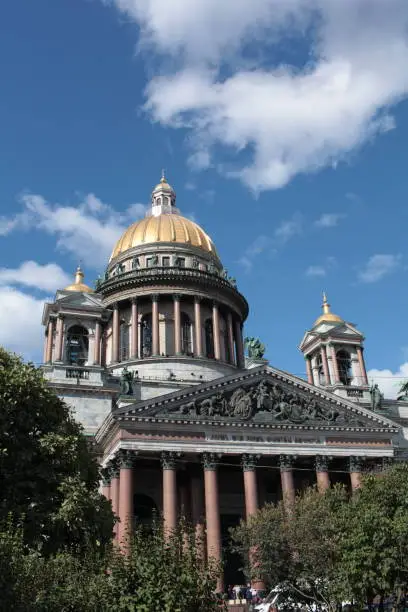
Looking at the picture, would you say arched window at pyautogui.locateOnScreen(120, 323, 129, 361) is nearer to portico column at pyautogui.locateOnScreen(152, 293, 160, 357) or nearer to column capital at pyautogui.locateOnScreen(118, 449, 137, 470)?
Result: portico column at pyautogui.locateOnScreen(152, 293, 160, 357)

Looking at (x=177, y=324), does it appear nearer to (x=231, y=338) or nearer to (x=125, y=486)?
(x=231, y=338)

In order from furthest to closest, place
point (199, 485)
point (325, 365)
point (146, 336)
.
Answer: point (146, 336), point (325, 365), point (199, 485)

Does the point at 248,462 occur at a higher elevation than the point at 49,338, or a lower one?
lower

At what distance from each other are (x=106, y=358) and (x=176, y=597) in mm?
46499

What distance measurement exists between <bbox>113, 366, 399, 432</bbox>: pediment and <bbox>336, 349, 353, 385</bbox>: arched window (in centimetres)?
1194

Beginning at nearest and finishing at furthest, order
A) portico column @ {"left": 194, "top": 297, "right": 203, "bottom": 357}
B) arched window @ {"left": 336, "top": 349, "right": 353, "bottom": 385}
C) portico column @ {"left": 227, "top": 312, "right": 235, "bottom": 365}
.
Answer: arched window @ {"left": 336, "top": 349, "right": 353, "bottom": 385}, portico column @ {"left": 194, "top": 297, "right": 203, "bottom": 357}, portico column @ {"left": 227, "top": 312, "right": 235, "bottom": 365}

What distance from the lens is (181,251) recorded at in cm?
6253

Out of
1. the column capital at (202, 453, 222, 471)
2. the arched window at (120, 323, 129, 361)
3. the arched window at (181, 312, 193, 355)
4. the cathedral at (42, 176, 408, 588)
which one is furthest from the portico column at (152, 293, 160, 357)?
the column capital at (202, 453, 222, 471)

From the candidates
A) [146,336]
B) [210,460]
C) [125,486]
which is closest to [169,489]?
[125,486]

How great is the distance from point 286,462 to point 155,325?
19800mm

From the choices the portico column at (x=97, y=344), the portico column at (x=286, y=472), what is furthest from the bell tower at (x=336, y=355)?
the portico column at (x=97, y=344)

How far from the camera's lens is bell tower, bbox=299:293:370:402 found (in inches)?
2159

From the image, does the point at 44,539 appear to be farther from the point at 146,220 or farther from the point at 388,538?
the point at 146,220

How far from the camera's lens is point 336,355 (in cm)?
5644
